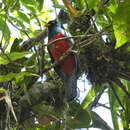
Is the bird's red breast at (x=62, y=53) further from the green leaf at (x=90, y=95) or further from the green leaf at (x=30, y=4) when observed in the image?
the green leaf at (x=30, y=4)

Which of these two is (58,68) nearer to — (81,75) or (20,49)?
(81,75)

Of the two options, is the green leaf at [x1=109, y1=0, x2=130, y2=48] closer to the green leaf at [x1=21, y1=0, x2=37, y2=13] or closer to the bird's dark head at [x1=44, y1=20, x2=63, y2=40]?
the green leaf at [x1=21, y1=0, x2=37, y2=13]

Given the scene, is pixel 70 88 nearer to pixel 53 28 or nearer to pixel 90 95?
pixel 90 95

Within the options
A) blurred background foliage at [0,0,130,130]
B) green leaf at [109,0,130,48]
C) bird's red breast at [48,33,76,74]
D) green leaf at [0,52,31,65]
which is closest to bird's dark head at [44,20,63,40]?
bird's red breast at [48,33,76,74]

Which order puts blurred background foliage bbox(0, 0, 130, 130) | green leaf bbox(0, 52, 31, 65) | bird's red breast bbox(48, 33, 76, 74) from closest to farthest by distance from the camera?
green leaf bbox(0, 52, 31, 65), blurred background foliage bbox(0, 0, 130, 130), bird's red breast bbox(48, 33, 76, 74)

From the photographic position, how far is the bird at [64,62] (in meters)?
2.70

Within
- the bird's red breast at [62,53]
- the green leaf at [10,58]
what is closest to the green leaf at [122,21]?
the green leaf at [10,58]

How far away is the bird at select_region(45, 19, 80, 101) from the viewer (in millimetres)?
2702

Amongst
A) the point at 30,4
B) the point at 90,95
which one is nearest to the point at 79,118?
the point at 90,95

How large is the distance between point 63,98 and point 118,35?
1.03m

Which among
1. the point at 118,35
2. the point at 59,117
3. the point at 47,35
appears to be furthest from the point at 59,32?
the point at 118,35

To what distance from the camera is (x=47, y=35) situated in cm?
334

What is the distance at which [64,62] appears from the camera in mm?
3314

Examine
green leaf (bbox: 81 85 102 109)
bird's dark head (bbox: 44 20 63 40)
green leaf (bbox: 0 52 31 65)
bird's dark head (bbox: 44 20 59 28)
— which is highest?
bird's dark head (bbox: 44 20 59 28)
